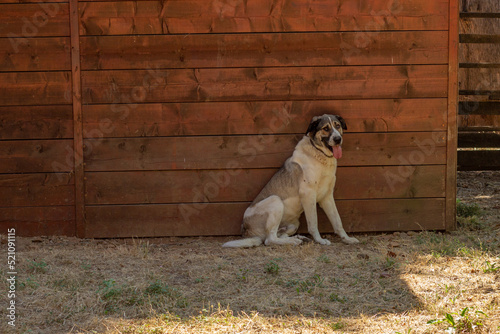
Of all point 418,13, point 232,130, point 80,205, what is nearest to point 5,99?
point 80,205

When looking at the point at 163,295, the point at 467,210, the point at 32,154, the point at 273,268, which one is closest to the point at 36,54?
the point at 32,154

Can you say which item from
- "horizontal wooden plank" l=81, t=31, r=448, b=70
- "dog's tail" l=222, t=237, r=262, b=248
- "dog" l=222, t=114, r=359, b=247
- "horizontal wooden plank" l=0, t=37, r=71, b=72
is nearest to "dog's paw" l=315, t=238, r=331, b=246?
"dog" l=222, t=114, r=359, b=247

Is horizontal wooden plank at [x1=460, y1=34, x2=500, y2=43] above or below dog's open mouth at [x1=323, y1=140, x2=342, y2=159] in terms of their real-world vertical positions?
above

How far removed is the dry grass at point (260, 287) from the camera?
10.2 feet

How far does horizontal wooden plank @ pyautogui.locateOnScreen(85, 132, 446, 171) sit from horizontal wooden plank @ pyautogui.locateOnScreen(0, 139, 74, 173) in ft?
0.94

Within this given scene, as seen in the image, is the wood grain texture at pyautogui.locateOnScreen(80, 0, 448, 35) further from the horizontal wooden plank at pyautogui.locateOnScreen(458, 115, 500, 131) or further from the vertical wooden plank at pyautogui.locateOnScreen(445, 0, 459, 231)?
the horizontal wooden plank at pyautogui.locateOnScreen(458, 115, 500, 131)

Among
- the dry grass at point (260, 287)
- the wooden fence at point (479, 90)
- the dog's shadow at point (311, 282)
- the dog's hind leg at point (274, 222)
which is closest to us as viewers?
the dry grass at point (260, 287)

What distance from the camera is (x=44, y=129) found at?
216 inches

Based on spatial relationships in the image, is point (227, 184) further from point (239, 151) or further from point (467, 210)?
point (467, 210)

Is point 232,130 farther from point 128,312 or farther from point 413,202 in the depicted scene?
point 128,312

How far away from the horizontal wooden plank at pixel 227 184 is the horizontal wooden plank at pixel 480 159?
9.58ft

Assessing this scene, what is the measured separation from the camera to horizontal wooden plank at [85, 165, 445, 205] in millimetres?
5539

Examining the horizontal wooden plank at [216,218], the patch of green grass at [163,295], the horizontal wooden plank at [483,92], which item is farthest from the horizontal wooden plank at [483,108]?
the patch of green grass at [163,295]

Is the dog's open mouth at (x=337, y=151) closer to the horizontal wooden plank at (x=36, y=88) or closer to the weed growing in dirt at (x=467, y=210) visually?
the weed growing in dirt at (x=467, y=210)
